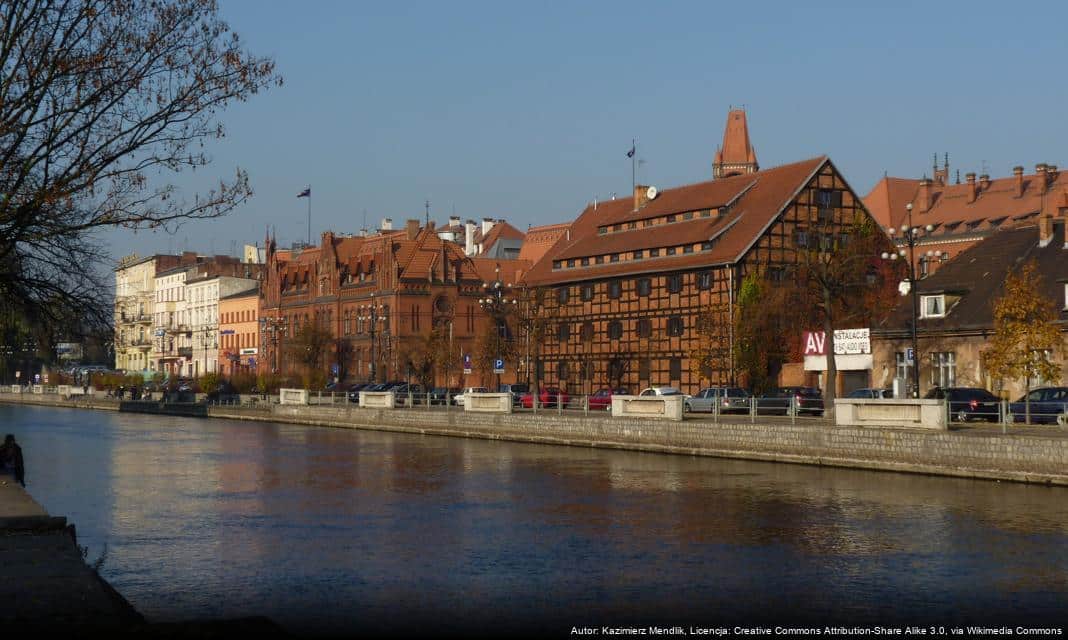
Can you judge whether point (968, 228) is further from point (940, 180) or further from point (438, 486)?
point (438, 486)

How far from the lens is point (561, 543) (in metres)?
26.0

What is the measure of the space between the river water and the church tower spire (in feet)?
357

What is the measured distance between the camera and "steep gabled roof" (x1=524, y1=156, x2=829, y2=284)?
82.1 metres

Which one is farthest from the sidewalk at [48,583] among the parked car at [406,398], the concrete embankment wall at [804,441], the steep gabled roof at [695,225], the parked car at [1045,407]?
the steep gabled roof at [695,225]

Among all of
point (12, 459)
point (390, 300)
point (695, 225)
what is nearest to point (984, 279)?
point (695, 225)

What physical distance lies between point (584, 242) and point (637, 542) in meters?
72.1

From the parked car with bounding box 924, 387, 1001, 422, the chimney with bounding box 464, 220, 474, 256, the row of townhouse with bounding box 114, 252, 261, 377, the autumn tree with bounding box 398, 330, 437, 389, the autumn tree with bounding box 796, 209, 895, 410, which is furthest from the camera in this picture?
the chimney with bounding box 464, 220, 474, 256

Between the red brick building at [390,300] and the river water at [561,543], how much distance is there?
6462 centimetres

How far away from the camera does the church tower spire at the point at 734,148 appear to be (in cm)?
15212

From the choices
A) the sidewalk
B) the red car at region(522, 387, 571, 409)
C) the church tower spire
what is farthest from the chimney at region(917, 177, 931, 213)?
the sidewalk

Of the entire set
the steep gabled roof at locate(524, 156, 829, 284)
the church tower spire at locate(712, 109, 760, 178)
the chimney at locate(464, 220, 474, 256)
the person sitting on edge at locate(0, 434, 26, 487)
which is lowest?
the person sitting on edge at locate(0, 434, 26, 487)

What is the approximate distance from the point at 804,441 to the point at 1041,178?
98.7 metres

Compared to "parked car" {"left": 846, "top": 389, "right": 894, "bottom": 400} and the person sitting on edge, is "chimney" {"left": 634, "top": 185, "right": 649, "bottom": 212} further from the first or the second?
the person sitting on edge

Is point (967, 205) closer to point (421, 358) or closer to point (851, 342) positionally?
point (421, 358)
